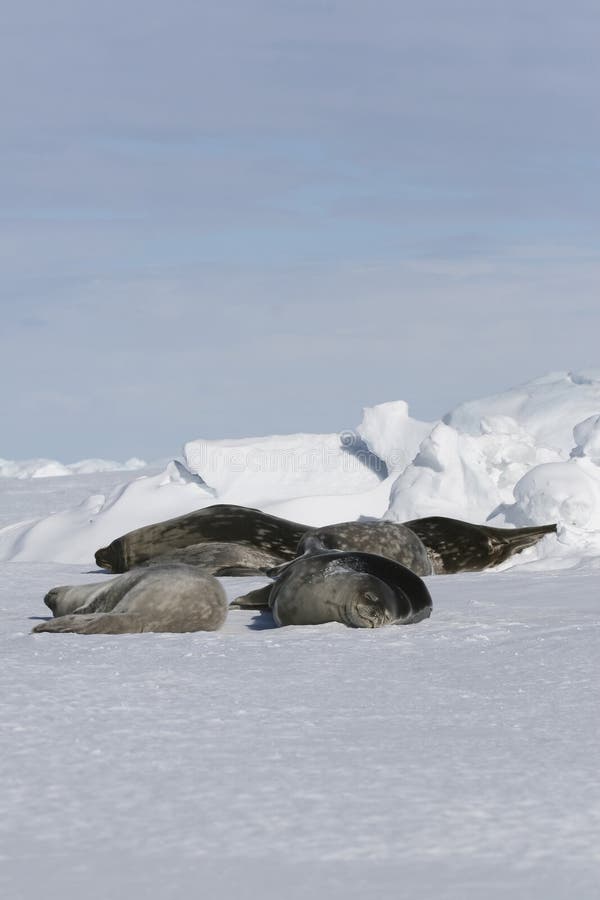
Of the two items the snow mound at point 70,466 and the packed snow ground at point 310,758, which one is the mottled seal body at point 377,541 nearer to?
the packed snow ground at point 310,758

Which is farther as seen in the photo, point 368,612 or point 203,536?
point 203,536

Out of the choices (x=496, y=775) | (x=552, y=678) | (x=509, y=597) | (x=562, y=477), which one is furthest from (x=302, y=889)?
(x=562, y=477)

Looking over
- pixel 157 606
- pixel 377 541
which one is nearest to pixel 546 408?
pixel 377 541

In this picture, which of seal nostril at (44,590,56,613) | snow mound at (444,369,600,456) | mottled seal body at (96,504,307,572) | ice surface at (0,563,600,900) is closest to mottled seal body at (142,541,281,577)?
mottled seal body at (96,504,307,572)

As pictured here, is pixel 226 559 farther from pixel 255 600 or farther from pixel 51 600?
pixel 51 600

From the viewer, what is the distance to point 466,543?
24.3 feet

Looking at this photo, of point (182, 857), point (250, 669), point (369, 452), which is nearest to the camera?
point (182, 857)

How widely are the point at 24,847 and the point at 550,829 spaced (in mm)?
820

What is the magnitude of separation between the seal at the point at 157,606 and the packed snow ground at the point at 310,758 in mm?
135

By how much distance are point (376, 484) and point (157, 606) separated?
26.3 ft

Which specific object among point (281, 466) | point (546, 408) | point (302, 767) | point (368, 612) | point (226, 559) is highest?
point (546, 408)

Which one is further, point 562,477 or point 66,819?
point 562,477

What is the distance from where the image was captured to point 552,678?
117 inches

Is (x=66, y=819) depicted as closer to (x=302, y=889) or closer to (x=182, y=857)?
(x=182, y=857)
